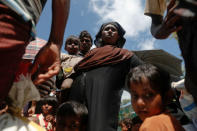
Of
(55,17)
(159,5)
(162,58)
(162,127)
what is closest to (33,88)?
(55,17)

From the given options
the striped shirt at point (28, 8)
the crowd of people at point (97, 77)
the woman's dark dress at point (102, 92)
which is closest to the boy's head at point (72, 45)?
the crowd of people at point (97, 77)

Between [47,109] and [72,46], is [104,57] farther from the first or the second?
[47,109]

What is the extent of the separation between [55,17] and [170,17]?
757 mm

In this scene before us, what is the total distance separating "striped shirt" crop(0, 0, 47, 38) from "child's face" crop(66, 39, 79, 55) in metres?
2.69

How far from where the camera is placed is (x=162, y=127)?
1475 mm

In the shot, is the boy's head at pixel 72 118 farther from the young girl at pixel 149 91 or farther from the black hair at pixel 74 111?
the young girl at pixel 149 91

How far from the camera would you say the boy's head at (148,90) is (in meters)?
1.76

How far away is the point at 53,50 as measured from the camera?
149cm

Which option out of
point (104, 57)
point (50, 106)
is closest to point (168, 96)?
point (104, 57)

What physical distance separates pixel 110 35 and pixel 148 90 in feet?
4.42

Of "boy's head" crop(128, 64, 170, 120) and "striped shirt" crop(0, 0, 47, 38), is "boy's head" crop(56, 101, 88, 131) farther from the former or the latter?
"striped shirt" crop(0, 0, 47, 38)

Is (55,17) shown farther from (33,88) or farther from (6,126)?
(6,126)

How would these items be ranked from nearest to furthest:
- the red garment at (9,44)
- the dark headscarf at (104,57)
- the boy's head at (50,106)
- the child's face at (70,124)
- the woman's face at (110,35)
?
the red garment at (9,44) → the child's face at (70,124) → the dark headscarf at (104,57) → the woman's face at (110,35) → the boy's head at (50,106)

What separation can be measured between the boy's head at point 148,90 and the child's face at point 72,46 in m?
2.38
